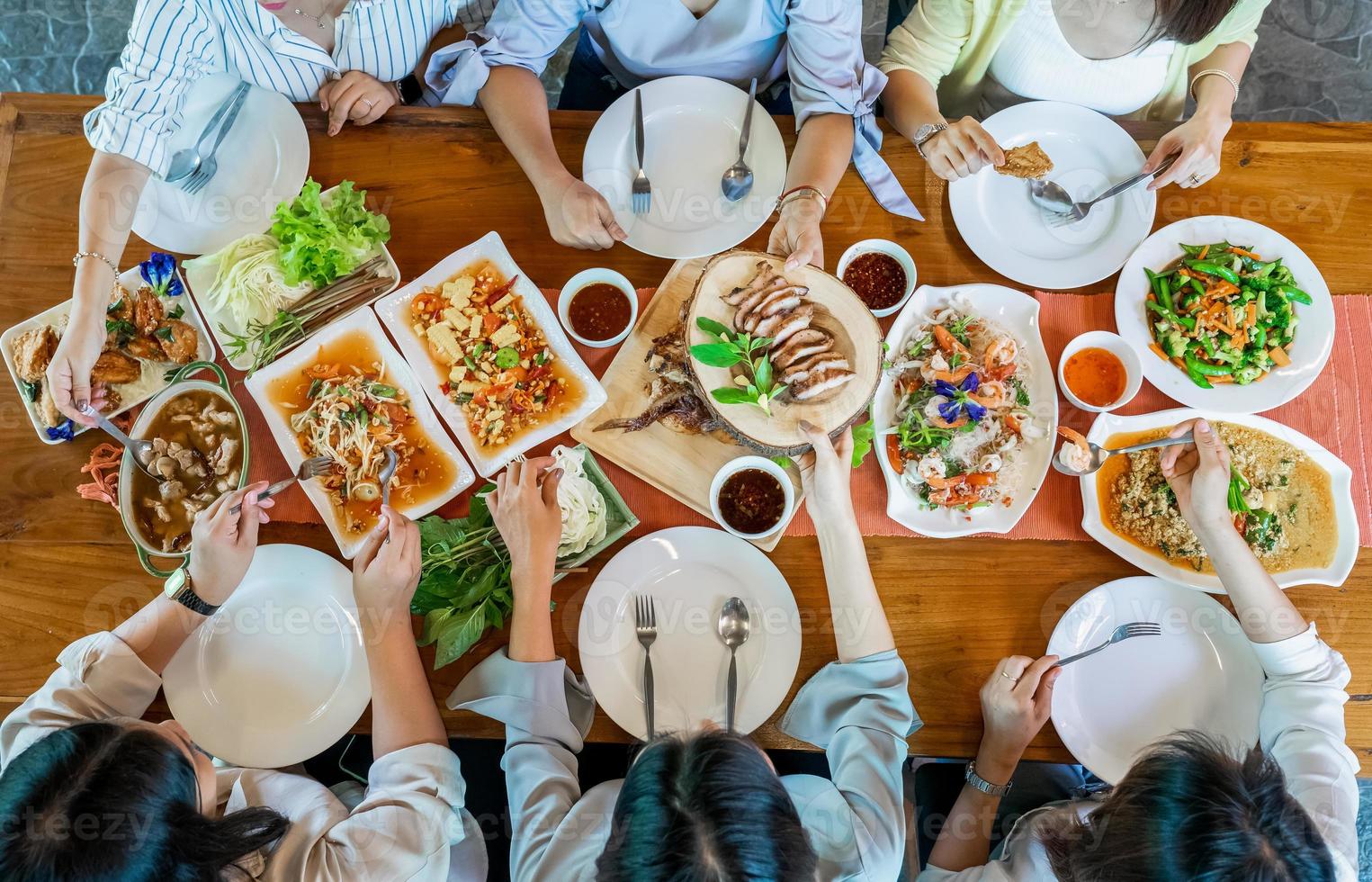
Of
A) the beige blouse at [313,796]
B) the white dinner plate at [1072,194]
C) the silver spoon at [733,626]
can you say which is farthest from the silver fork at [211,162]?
the white dinner plate at [1072,194]

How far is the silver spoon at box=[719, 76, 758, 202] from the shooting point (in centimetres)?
242

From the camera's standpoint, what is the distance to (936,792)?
2557 millimetres

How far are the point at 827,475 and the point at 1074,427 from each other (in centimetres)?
88

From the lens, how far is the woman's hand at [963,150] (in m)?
2.42

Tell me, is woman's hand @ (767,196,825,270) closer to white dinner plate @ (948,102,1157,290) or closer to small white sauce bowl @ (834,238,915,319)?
small white sauce bowl @ (834,238,915,319)

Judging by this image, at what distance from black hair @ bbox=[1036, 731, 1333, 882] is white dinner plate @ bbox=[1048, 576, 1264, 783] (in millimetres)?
279

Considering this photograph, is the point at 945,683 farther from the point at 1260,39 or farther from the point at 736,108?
the point at 1260,39

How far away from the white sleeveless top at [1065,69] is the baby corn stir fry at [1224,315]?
2.40 ft

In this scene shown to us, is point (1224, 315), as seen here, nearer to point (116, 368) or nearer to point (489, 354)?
point (489, 354)

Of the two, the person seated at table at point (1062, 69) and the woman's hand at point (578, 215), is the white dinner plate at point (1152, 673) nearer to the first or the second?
the person seated at table at point (1062, 69)

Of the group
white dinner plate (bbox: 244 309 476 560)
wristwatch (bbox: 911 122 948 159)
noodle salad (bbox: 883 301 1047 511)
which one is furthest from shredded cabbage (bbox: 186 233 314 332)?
wristwatch (bbox: 911 122 948 159)

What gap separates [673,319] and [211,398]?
1.44m

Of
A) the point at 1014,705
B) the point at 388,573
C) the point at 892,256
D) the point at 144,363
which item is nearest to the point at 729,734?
the point at 1014,705

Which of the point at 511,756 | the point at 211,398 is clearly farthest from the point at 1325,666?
the point at 211,398
